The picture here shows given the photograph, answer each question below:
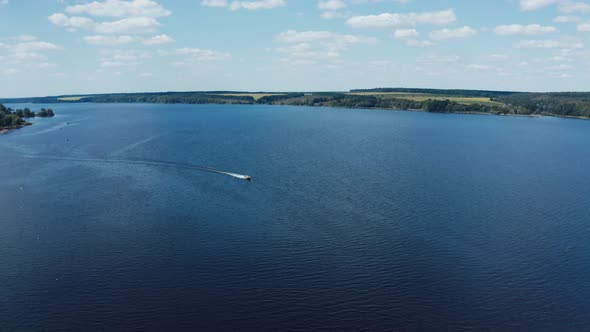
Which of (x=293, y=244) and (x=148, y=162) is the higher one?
(x=148, y=162)

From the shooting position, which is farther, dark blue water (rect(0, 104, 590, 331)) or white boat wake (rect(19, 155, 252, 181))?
white boat wake (rect(19, 155, 252, 181))

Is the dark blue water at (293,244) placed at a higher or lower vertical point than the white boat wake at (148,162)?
lower

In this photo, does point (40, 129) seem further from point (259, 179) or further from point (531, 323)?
point (531, 323)

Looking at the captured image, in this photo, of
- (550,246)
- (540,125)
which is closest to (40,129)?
(550,246)

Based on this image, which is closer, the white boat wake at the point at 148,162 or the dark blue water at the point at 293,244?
the dark blue water at the point at 293,244

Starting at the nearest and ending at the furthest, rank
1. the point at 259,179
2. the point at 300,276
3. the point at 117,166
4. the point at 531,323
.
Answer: the point at 531,323 < the point at 300,276 < the point at 259,179 < the point at 117,166

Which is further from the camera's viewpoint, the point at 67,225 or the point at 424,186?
the point at 424,186

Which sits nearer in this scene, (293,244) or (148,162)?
(293,244)

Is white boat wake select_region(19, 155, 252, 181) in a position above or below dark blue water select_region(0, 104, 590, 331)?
above
